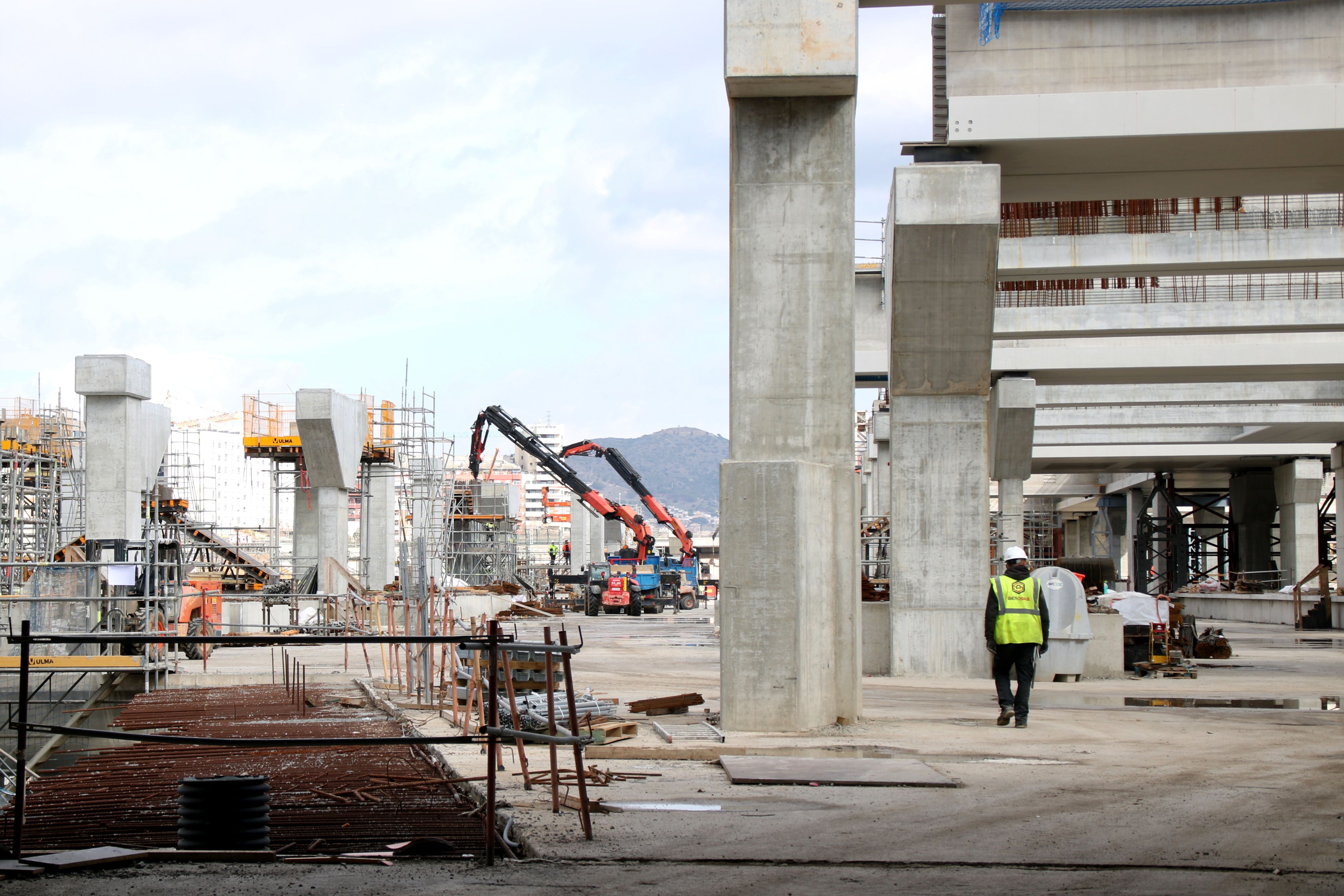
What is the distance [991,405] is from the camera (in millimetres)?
25891

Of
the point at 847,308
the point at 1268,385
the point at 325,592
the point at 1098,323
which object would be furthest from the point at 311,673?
the point at 1268,385

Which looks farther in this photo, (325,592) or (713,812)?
(325,592)

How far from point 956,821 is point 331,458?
89.3 feet

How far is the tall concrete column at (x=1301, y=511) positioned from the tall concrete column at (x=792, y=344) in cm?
3823

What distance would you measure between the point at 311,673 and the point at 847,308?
13.1 m

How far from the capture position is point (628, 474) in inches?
2258

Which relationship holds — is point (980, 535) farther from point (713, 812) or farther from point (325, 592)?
point (325, 592)

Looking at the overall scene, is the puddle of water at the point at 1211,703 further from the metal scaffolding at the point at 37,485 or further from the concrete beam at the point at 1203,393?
the metal scaffolding at the point at 37,485

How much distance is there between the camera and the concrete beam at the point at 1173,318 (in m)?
23.7

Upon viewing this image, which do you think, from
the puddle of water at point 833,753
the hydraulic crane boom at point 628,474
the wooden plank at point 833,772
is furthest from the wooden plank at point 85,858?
the hydraulic crane boom at point 628,474

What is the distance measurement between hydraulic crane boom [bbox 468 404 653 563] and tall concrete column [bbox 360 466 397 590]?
380 cm

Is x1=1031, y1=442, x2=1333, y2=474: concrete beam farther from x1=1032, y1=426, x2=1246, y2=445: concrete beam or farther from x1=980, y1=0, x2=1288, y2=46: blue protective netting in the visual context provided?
x1=980, y1=0, x2=1288, y2=46: blue protective netting

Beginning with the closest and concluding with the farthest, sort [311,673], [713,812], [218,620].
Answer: [713,812], [311,673], [218,620]

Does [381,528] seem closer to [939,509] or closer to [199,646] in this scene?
[199,646]
